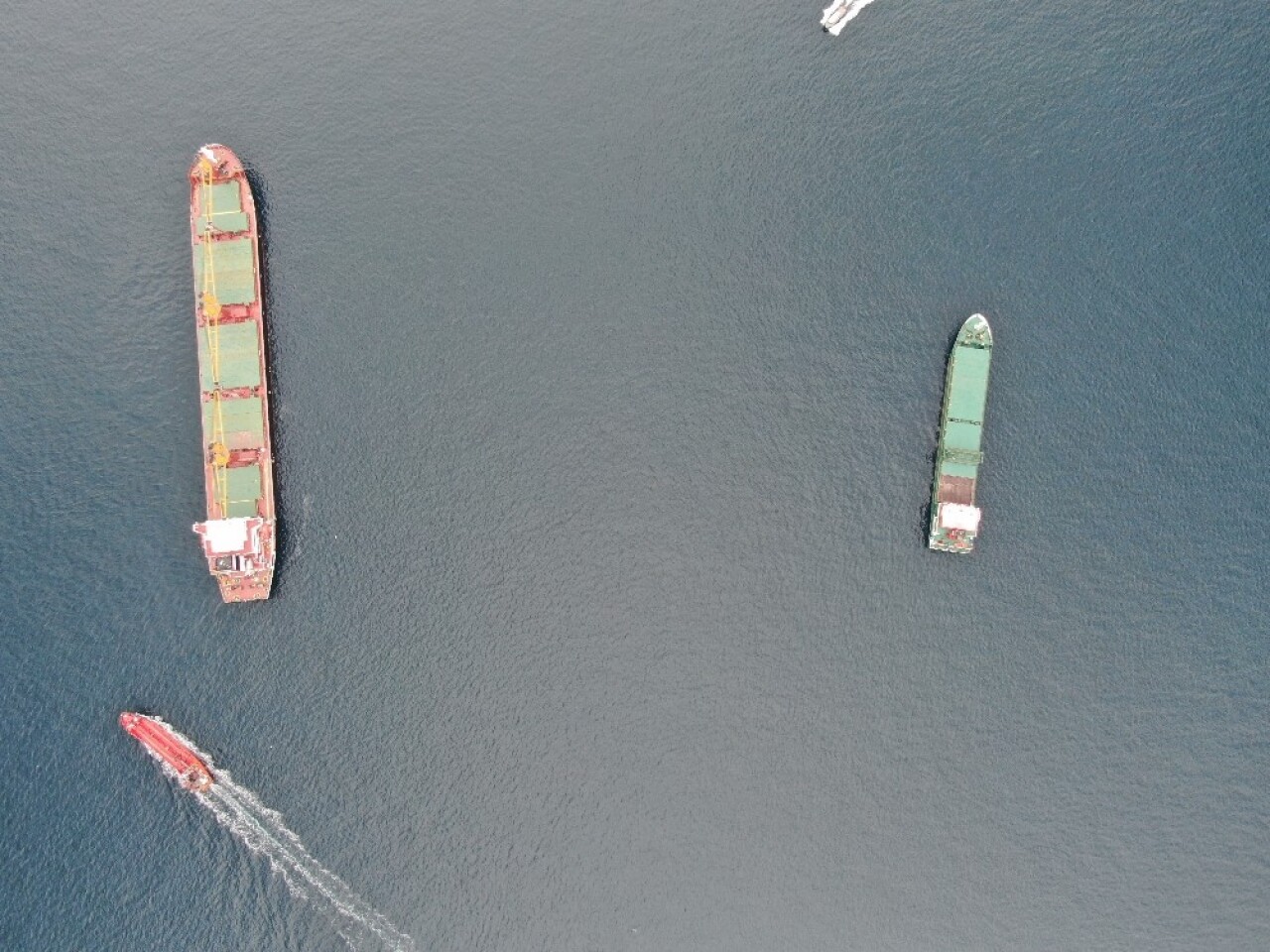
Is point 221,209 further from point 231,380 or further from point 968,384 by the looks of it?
point 968,384

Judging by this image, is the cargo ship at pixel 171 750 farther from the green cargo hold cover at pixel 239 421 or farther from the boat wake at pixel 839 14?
the boat wake at pixel 839 14

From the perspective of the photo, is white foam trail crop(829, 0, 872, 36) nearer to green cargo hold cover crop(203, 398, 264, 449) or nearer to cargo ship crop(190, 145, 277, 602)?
cargo ship crop(190, 145, 277, 602)

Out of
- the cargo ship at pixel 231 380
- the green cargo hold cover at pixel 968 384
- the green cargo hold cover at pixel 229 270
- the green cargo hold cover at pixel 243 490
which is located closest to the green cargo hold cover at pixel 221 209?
the cargo ship at pixel 231 380

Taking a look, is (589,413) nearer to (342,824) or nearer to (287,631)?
(287,631)

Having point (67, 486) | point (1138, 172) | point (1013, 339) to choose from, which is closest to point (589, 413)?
point (1013, 339)

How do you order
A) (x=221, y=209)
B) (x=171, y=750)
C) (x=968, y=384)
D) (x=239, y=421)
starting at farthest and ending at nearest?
(x=221, y=209)
(x=239, y=421)
(x=968, y=384)
(x=171, y=750)

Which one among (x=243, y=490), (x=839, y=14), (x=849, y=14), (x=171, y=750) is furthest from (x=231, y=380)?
(x=849, y=14)
